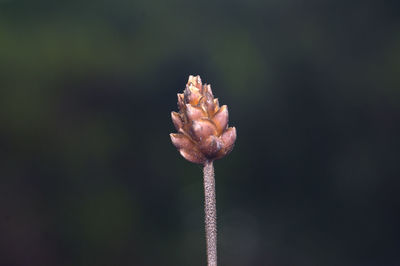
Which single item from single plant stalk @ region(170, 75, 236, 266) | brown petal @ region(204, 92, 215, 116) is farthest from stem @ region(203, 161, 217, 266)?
brown petal @ region(204, 92, 215, 116)

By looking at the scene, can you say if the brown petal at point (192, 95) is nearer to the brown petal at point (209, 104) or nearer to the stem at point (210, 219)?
the brown petal at point (209, 104)

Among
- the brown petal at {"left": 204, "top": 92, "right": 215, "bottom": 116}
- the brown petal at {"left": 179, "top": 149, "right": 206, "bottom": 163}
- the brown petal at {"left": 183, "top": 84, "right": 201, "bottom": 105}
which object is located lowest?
the brown petal at {"left": 179, "top": 149, "right": 206, "bottom": 163}

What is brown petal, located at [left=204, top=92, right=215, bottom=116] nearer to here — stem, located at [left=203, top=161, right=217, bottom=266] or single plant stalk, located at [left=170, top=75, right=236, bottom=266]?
single plant stalk, located at [left=170, top=75, right=236, bottom=266]

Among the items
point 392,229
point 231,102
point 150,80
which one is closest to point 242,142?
point 231,102

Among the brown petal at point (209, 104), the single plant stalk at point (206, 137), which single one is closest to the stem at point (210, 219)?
the single plant stalk at point (206, 137)

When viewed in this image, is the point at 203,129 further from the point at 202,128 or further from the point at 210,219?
the point at 210,219

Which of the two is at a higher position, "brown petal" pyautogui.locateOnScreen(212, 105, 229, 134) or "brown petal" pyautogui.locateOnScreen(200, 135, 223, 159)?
"brown petal" pyautogui.locateOnScreen(212, 105, 229, 134)

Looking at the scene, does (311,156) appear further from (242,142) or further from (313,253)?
(313,253)
